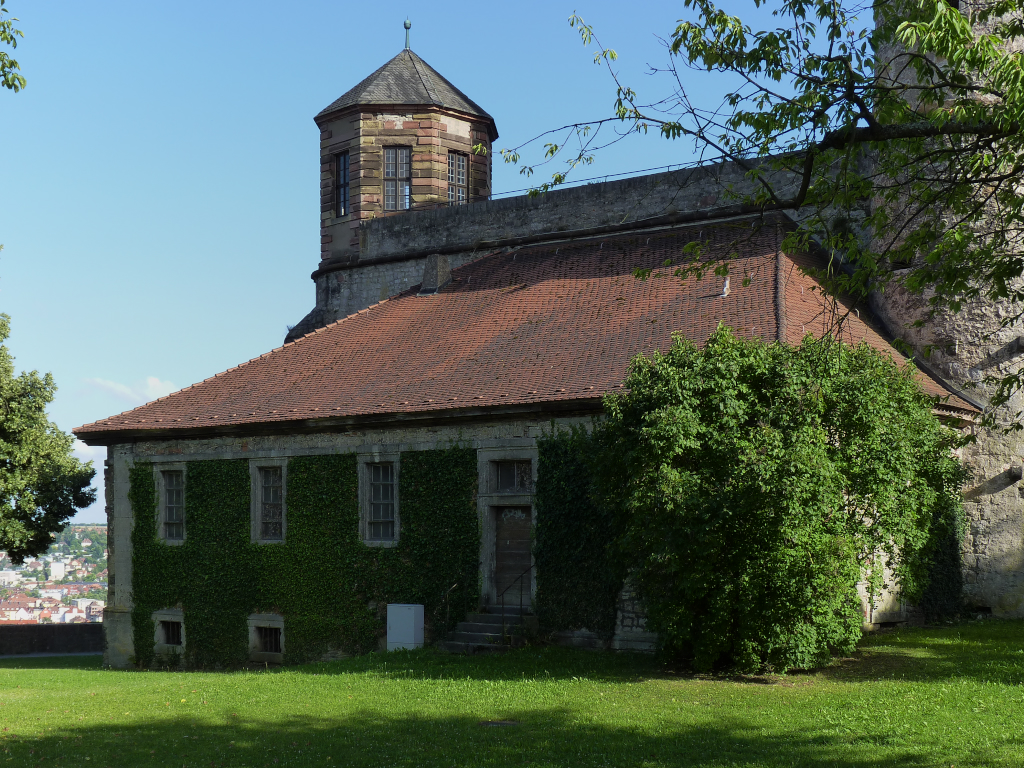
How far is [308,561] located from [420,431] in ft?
11.5

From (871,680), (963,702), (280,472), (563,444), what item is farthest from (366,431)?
(963,702)

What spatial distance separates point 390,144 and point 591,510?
1596cm

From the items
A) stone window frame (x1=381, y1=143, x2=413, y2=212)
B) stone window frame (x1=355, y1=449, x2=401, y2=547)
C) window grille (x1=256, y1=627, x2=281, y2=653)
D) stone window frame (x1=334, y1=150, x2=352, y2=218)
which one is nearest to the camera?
stone window frame (x1=355, y1=449, x2=401, y2=547)

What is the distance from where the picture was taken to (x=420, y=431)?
19.0 meters

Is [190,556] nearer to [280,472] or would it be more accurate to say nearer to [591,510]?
[280,472]

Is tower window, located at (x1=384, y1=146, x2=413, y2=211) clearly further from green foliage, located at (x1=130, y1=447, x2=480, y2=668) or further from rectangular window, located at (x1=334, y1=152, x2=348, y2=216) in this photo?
green foliage, located at (x1=130, y1=447, x2=480, y2=668)

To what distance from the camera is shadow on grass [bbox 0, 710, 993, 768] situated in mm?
9422

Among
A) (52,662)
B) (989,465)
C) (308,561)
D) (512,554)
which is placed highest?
(989,465)

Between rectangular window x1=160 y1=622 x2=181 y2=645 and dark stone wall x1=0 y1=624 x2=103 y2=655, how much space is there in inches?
313

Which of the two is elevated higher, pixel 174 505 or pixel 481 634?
pixel 174 505

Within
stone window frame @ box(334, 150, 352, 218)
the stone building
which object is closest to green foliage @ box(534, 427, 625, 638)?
the stone building

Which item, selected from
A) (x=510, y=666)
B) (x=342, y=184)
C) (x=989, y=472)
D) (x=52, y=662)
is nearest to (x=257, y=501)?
(x=510, y=666)

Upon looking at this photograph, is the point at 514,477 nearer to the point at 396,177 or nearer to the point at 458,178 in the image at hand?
the point at 396,177

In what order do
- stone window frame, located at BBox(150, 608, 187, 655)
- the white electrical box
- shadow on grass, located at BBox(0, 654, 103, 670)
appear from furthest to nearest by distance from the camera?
shadow on grass, located at BBox(0, 654, 103, 670) → stone window frame, located at BBox(150, 608, 187, 655) → the white electrical box
